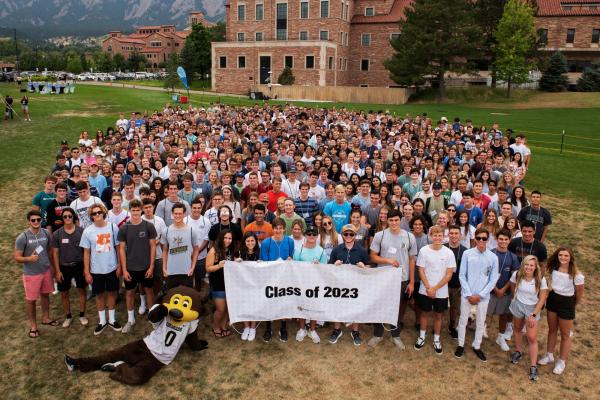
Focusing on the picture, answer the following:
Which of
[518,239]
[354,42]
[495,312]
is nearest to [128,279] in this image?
[495,312]

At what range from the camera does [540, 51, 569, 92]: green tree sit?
5619 cm

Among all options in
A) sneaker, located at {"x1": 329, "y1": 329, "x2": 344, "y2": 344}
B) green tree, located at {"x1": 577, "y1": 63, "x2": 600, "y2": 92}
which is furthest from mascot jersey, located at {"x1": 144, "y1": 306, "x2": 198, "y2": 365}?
green tree, located at {"x1": 577, "y1": 63, "x2": 600, "y2": 92}

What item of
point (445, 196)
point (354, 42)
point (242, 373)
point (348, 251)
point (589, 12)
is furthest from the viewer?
point (354, 42)

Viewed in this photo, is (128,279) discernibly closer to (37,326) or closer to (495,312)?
(37,326)

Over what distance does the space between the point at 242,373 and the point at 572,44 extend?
7422 cm

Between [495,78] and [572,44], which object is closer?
[495,78]

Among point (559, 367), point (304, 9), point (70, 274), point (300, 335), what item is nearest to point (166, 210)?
point (70, 274)

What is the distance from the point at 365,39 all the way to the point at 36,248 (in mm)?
68847

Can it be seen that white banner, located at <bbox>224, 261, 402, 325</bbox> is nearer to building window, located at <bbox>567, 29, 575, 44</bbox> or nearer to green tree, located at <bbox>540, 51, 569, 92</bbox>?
green tree, located at <bbox>540, 51, 569, 92</bbox>

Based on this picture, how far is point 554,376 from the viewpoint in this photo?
266 inches

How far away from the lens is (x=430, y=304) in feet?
24.1

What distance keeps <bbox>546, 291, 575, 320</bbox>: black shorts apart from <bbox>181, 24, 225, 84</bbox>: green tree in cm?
7795

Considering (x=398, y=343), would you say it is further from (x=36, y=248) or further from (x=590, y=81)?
(x=590, y=81)

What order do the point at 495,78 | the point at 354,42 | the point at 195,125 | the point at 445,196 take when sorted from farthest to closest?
1. the point at 354,42
2. the point at 495,78
3. the point at 195,125
4. the point at 445,196
